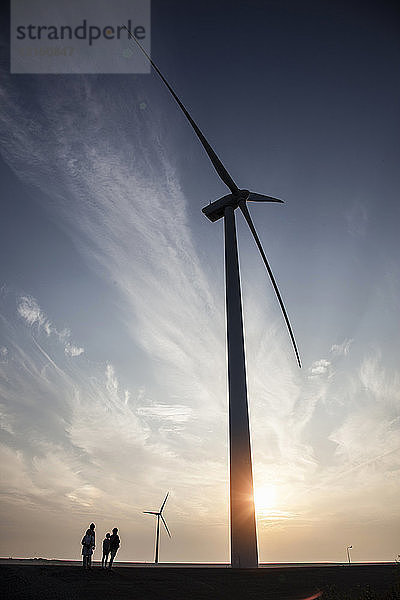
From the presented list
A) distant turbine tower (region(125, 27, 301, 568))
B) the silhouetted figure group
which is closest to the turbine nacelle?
distant turbine tower (region(125, 27, 301, 568))

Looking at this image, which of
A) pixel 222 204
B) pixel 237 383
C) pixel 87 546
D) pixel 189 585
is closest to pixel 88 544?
pixel 87 546

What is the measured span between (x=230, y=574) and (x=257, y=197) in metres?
40.1

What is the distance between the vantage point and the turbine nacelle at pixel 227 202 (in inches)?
1921

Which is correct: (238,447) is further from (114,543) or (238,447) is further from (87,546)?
(87,546)

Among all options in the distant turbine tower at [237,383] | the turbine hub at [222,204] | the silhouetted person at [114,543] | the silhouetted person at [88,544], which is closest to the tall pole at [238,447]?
the distant turbine tower at [237,383]

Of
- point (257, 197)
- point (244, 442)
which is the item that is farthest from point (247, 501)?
point (257, 197)

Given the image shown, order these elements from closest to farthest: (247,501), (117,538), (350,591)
→ (350,591) < (117,538) < (247,501)

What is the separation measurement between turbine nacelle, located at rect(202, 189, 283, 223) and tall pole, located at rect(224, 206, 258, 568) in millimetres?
11596

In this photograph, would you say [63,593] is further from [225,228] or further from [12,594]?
[225,228]

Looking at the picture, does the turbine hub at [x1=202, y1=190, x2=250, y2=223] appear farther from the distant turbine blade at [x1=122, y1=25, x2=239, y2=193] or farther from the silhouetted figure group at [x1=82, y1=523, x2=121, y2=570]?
the silhouetted figure group at [x1=82, y1=523, x2=121, y2=570]

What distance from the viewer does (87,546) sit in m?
27.9

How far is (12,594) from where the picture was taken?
1738 cm

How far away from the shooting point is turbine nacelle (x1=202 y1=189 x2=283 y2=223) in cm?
4878

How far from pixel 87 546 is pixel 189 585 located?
33.1 feet
